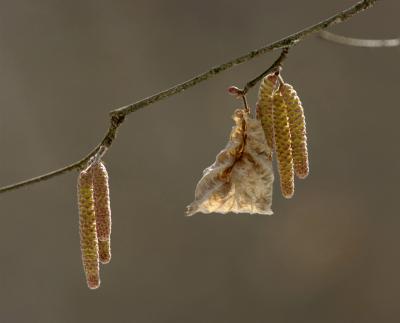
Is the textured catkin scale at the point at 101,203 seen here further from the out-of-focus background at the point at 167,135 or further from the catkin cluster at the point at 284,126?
the out-of-focus background at the point at 167,135

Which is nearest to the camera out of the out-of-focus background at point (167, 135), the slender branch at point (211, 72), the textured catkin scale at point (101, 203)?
the slender branch at point (211, 72)

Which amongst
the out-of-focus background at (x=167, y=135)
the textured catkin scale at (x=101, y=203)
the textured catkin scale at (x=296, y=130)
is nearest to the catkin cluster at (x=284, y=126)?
the textured catkin scale at (x=296, y=130)

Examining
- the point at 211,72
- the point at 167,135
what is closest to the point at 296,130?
the point at 211,72

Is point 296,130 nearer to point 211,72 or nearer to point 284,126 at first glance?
point 284,126

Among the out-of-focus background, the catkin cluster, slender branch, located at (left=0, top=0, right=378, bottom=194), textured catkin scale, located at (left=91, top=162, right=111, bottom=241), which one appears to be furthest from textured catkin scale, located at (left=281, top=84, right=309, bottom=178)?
the out-of-focus background

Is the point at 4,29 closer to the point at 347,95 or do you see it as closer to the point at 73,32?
the point at 73,32

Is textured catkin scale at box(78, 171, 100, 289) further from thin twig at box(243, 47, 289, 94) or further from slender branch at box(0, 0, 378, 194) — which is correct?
thin twig at box(243, 47, 289, 94)

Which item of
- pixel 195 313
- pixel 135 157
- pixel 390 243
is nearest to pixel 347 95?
pixel 390 243
